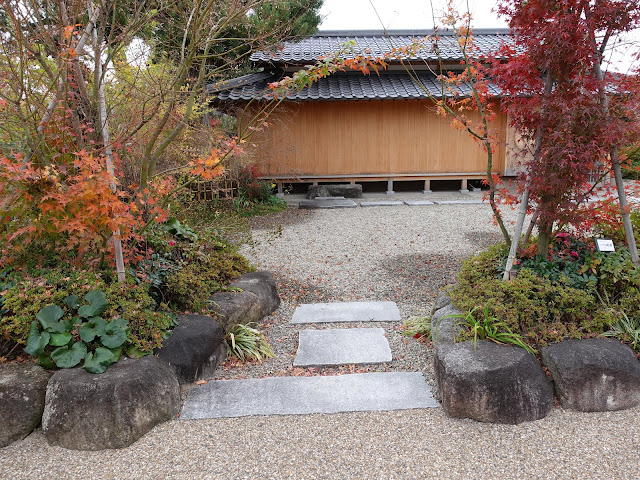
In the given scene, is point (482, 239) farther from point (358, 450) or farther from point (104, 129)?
point (104, 129)

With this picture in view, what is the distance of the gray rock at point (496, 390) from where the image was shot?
2.59m

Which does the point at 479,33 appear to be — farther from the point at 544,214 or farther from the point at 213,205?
the point at 544,214

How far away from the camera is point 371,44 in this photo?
1243cm

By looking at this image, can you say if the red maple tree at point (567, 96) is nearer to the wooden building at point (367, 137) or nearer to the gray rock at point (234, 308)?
the gray rock at point (234, 308)

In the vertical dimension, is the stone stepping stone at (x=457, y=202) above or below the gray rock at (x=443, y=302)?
below

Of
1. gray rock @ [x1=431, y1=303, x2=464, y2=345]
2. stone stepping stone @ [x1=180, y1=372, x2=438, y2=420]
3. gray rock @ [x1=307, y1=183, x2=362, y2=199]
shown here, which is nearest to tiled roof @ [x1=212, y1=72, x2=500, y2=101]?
gray rock @ [x1=307, y1=183, x2=362, y2=199]

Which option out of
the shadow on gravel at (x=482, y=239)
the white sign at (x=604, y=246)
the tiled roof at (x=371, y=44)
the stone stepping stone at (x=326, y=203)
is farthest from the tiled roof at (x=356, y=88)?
the white sign at (x=604, y=246)

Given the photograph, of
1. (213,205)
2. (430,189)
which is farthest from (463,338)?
(430,189)

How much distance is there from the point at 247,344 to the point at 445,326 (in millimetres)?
1484

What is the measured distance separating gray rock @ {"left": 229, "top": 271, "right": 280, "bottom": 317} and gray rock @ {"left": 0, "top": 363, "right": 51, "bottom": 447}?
1.80m

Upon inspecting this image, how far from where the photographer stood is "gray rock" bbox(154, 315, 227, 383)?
2.97 meters

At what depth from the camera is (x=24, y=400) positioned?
2.53 m

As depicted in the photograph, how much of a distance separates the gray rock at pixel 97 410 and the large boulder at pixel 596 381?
2365 mm

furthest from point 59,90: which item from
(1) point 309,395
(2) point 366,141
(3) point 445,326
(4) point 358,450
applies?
(2) point 366,141
